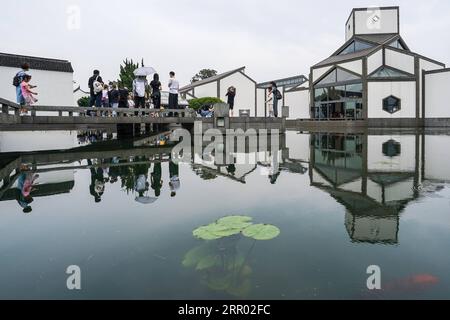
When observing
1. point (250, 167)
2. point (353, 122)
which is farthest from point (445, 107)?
point (250, 167)

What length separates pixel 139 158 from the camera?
327 inches

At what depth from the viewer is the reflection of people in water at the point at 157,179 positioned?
16.2 feet

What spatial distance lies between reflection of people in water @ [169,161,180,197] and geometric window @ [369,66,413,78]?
31996 mm

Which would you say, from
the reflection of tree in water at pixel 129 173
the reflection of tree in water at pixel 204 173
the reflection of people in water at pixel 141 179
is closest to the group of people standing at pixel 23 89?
the reflection of tree in water at pixel 129 173

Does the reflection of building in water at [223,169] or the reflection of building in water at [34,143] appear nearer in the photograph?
the reflection of building in water at [223,169]

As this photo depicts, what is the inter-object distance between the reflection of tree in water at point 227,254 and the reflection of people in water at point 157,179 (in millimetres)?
1740

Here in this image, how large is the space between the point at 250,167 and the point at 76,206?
12.2 ft

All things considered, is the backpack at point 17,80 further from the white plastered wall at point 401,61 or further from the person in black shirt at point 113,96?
the white plastered wall at point 401,61

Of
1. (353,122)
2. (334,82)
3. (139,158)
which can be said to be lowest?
(139,158)

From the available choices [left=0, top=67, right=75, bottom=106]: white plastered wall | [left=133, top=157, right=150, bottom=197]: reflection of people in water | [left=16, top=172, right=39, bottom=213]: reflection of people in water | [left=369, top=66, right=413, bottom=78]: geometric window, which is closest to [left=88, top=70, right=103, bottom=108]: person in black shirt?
[left=133, top=157, right=150, bottom=197]: reflection of people in water

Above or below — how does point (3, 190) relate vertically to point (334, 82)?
below

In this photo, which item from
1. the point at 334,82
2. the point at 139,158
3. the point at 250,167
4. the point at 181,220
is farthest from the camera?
the point at 334,82

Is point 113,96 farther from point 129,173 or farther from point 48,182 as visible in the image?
point 48,182
